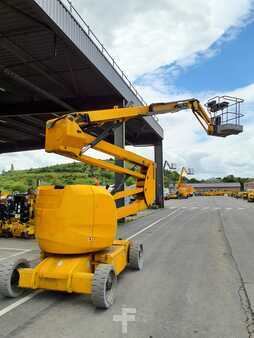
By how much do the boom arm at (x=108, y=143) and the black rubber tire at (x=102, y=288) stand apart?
228cm

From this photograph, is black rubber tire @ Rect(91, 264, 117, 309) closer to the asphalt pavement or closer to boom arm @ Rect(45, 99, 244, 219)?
the asphalt pavement

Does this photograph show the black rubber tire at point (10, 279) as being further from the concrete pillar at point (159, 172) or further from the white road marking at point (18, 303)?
the concrete pillar at point (159, 172)

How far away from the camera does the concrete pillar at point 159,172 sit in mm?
36188

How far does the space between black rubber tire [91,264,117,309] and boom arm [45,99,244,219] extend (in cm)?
228

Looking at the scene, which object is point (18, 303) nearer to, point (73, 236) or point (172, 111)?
point (73, 236)

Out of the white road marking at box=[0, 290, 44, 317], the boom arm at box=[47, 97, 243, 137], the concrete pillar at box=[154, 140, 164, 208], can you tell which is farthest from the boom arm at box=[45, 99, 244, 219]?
the concrete pillar at box=[154, 140, 164, 208]

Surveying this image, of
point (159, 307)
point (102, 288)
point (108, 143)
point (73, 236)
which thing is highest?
point (108, 143)

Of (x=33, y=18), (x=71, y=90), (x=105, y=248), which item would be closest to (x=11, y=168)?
(x=71, y=90)

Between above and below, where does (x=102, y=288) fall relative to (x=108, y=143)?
below

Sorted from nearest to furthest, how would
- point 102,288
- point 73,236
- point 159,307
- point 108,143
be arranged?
1. point 102,288
2. point 159,307
3. point 73,236
4. point 108,143

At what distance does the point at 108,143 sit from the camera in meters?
8.19

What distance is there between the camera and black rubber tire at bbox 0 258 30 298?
6133 mm

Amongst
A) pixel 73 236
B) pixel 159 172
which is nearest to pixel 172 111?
pixel 73 236

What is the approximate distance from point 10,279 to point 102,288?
1.71 m
